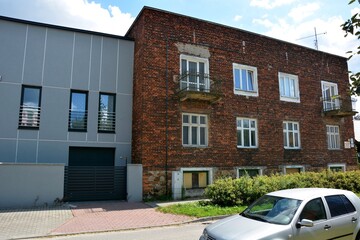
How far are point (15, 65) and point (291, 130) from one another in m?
16.2

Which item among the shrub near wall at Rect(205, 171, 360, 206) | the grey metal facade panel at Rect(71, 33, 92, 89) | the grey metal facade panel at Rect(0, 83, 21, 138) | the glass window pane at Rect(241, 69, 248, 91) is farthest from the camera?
the glass window pane at Rect(241, 69, 248, 91)

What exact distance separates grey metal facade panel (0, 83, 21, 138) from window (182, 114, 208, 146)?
801 centimetres

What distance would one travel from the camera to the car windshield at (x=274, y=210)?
5602 mm

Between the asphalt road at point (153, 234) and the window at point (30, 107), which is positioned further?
the window at point (30, 107)

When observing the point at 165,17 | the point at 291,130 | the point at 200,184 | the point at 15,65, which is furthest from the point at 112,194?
the point at 291,130

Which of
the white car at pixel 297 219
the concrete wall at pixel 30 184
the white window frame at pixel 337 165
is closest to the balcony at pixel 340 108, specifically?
the white window frame at pixel 337 165

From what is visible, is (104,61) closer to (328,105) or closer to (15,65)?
(15,65)

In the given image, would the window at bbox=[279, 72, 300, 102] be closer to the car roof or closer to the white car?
the car roof

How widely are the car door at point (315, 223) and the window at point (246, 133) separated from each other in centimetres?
1147

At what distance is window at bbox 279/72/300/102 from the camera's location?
65.6 ft

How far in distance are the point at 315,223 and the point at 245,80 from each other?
1369 centimetres

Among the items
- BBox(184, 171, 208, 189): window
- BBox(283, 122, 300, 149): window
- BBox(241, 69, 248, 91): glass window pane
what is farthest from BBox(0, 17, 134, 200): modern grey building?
BBox(283, 122, 300, 149): window

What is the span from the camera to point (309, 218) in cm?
568

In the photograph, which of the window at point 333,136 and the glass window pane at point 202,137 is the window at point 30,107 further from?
the window at point 333,136
